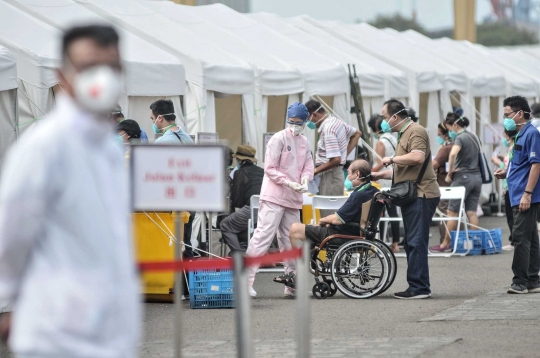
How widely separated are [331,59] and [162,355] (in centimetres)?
1217

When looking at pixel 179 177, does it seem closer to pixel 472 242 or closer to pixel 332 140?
pixel 332 140

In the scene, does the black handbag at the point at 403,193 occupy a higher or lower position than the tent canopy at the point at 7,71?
lower

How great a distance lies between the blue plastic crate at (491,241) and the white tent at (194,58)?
12.8 ft

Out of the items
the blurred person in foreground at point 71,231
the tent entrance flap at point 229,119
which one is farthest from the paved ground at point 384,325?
the tent entrance flap at point 229,119

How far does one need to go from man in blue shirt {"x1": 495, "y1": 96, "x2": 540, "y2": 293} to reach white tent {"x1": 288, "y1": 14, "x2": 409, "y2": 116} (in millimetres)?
8994

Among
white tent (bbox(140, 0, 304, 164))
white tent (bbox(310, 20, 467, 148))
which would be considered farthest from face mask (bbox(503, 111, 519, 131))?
white tent (bbox(310, 20, 467, 148))

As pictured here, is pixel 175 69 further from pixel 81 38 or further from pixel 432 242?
pixel 81 38

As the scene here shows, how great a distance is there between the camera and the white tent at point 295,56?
57.1 ft

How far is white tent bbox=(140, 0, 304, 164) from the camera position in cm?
1596

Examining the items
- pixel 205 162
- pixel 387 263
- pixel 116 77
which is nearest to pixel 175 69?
pixel 387 263

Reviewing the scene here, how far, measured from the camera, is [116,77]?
130 inches

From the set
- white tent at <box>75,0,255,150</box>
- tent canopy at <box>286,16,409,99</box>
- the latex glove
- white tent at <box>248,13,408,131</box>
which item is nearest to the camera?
the latex glove

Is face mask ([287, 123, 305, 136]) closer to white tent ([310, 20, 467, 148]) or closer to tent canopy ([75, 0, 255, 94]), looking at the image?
tent canopy ([75, 0, 255, 94])

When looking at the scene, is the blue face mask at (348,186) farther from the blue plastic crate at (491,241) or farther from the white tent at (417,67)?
the white tent at (417,67)
